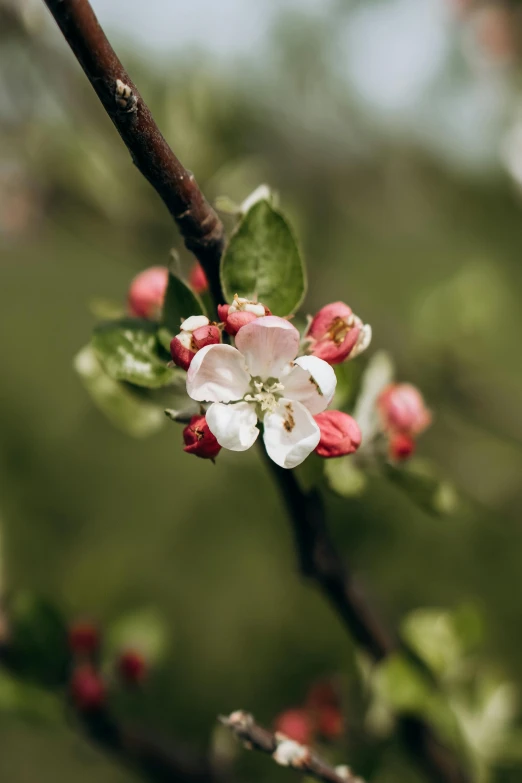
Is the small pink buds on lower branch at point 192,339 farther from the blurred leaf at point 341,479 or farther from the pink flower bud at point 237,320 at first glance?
the blurred leaf at point 341,479

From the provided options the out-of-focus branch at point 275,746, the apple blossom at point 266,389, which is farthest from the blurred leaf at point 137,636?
the apple blossom at point 266,389

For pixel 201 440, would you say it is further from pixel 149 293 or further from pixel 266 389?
pixel 149 293

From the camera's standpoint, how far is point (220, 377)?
606 mm

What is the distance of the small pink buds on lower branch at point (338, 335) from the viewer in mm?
636

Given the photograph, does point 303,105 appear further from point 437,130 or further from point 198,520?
point 198,520

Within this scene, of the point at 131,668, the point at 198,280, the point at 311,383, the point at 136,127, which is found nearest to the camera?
the point at 136,127

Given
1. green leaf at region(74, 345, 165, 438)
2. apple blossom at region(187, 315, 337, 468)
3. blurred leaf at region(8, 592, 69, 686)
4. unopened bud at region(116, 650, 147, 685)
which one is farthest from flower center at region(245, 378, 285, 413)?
unopened bud at region(116, 650, 147, 685)

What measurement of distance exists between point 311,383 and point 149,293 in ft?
0.79

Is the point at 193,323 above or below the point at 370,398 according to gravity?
below

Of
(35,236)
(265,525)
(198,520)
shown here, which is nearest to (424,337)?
(35,236)

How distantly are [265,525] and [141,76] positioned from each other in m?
1.67

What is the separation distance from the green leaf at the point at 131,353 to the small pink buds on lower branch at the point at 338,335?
142 millimetres

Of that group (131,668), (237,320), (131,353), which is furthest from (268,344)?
(131,668)

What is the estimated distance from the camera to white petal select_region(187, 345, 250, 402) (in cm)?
58
